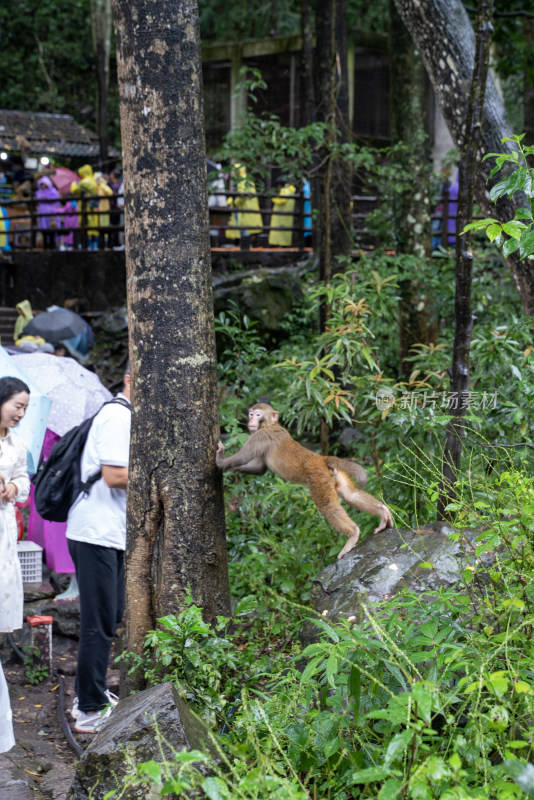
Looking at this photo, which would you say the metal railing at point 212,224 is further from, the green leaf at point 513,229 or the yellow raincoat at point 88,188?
the green leaf at point 513,229

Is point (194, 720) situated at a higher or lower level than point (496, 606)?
lower

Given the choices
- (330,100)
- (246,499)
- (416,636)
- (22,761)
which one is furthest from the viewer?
(330,100)

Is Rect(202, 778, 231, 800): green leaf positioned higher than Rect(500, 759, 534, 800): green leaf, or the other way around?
Rect(500, 759, 534, 800): green leaf

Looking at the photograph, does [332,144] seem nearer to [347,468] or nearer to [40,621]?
[347,468]

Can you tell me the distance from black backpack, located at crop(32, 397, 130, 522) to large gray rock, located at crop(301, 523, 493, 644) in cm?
153

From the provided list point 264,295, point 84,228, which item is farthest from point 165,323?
point 84,228

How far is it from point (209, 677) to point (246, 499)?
229cm

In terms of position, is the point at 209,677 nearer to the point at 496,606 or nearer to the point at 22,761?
the point at 496,606

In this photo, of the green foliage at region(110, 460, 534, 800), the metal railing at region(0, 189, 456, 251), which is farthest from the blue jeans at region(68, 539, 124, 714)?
the metal railing at region(0, 189, 456, 251)

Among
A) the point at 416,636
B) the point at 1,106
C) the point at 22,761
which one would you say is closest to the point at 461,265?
the point at 416,636

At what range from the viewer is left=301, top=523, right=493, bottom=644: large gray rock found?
3.97 m

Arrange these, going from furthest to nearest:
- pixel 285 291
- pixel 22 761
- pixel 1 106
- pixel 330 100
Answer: pixel 1 106, pixel 285 291, pixel 330 100, pixel 22 761

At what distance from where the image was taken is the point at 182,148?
3.87 m

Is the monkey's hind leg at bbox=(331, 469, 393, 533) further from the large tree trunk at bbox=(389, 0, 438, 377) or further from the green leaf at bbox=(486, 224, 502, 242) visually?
the large tree trunk at bbox=(389, 0, 438, 377)
